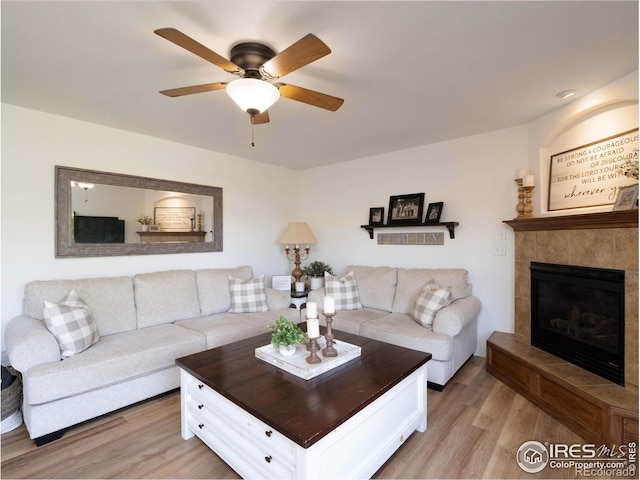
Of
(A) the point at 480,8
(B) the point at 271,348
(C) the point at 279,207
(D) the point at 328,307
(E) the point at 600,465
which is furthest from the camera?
(C) the point at 279,207

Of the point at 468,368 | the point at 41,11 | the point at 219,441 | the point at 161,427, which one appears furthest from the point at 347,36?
the point at 468,368

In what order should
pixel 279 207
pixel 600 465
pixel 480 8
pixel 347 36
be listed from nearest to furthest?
pixel 480 8, pixel 347 36, pixel 600 465, pixel 279 207

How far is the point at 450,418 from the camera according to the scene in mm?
2172

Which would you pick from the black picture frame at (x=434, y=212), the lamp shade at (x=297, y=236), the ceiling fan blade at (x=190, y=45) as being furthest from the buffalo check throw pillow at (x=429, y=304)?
the ceiling fan blade at (x=190, y=45)

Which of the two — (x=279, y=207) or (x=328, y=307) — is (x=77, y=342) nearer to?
(x=328, y=307)

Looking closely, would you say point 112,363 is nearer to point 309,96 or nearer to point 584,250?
point 309,96

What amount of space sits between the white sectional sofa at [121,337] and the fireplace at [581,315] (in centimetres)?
234

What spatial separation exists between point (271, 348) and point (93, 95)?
7.41 feet

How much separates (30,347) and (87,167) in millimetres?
1662

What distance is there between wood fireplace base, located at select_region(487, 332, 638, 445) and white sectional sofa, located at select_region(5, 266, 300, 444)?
208cm

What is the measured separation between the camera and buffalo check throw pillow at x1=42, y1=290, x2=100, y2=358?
2.09 meters

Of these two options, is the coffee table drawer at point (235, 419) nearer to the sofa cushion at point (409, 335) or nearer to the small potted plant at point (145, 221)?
the sofa cushion at point (409, 335)

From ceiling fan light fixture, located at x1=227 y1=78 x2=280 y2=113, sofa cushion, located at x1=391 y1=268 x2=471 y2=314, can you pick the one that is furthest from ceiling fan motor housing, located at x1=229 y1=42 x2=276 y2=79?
sofa cushion, located at x1=391 y1=268 x2=471 y2=314

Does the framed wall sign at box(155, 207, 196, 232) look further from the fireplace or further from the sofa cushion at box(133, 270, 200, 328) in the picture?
the fireplace
